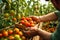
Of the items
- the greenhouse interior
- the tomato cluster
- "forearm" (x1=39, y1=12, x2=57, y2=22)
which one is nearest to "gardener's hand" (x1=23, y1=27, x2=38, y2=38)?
the greenhouse interior

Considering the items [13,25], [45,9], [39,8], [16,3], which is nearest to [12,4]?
[16,3]

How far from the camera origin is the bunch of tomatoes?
192 centimetres

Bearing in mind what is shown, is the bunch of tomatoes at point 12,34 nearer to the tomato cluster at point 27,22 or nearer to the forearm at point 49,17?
the tomato cluster at point 27,22

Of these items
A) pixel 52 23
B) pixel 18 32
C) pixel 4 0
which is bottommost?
pixel 52 23

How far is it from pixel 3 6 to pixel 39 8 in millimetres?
792

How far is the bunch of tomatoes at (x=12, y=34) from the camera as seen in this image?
75.8 inches

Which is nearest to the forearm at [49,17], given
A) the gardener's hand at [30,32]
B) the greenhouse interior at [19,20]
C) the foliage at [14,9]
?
the greenhouse interior at [19,20]

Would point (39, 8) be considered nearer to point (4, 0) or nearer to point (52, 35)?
point (4, 0)

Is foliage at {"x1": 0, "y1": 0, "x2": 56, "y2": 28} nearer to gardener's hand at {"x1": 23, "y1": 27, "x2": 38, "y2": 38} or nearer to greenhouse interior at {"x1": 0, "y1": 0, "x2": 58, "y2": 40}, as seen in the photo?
greenhouse interior at {"x1": 0, "y1": 0, "x2": 58, "y2": 40}

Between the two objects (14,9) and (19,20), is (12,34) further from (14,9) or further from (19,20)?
(14,9)

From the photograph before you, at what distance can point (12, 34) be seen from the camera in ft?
6.51

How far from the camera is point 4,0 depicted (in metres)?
2.37

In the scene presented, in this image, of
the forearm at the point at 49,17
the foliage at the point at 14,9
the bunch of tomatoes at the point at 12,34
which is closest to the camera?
the bunch of tomatoes at the point at 12,34

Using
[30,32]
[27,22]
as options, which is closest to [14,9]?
[27,22]
